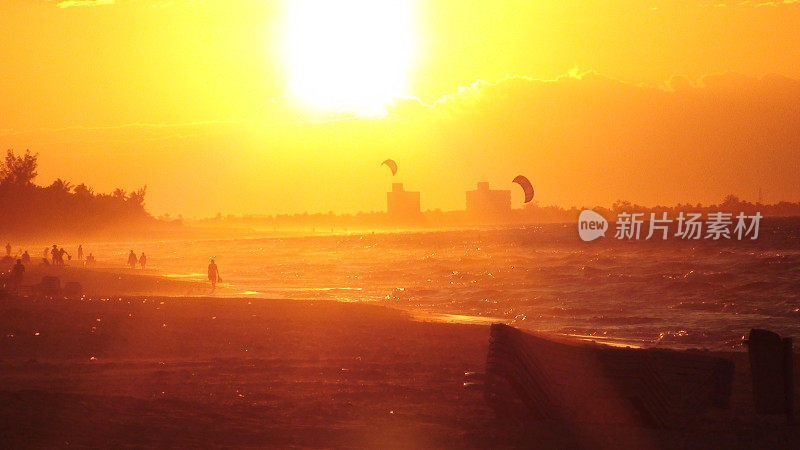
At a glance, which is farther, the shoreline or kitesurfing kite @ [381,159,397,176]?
kitesurfing kite @ [381,159,397,176]

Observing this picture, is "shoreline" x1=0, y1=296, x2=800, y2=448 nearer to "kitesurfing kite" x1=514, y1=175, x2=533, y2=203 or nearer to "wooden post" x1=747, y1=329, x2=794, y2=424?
"wooden post" x1=747, y1=329, x2=794, y2=424

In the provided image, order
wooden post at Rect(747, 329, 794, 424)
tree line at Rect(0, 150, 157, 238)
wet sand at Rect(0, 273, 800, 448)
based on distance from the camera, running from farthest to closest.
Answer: tree line at Rect(0, 150, 157, 238) < wooden post at Rect(747, 329, 794, 424) < wet sand at Rect(0, 273, 800, 448)

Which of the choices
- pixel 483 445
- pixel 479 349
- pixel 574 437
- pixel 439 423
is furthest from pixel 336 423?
pixel 479 349

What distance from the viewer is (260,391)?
11117mm

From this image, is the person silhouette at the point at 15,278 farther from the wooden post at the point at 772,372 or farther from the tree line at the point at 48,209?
the tree line at the point at 48,209

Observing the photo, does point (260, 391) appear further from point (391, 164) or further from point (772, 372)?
point (391, 164)

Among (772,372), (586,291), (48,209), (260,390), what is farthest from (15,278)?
(48,209)

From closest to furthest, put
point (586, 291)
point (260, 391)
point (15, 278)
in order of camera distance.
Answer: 1. point (260, 391)
2. point (15, 278)
3. point (586, 291)

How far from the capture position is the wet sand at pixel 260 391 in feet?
28.0

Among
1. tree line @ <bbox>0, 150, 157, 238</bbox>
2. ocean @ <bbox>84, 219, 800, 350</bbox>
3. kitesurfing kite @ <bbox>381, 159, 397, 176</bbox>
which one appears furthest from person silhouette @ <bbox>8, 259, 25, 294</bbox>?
tree line @ <bbox>0, 150, 157, 238</bbox>

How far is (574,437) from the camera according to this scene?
9.06 meters

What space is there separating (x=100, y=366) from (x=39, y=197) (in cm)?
10886

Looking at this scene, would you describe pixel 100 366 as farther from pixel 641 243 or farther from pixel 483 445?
pixel 641 243

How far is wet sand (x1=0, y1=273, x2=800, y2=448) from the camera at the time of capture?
8.54 meters
